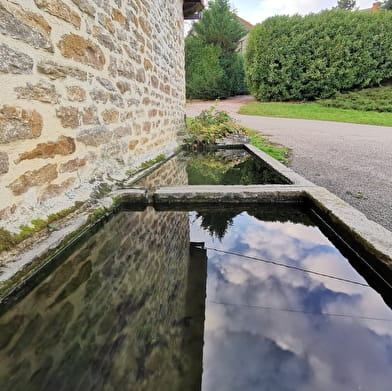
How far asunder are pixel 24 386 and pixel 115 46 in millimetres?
2688

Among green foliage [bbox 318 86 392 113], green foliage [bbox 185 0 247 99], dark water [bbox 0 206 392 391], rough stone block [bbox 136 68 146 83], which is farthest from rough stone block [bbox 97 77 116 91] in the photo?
green foliage [bbox 185 0 247 99]

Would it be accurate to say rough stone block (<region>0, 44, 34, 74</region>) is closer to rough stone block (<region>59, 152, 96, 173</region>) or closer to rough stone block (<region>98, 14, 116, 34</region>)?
rough stone block (<region>59, 152, 96, 173</region>)

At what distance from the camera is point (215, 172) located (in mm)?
3334

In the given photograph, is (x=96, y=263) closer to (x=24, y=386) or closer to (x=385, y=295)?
(x=24, y=386)

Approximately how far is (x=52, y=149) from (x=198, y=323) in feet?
4.62

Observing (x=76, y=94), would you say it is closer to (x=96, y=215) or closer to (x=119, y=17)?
(x=96, y=215)

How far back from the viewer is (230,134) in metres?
5.75

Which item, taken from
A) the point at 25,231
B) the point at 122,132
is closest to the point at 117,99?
the point at 122,132

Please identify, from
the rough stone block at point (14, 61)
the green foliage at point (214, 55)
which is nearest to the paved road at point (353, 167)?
the rough stone block at point (14, 61)

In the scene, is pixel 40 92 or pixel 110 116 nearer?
pixel 40 92

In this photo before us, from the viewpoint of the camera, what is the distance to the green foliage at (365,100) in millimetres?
11875

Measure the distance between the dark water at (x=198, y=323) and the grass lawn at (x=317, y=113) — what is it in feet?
33.2

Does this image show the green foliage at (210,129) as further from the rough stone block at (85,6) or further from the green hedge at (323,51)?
the green hedge at (323,51)

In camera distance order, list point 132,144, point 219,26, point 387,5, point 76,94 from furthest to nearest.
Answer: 1. point 387,5
2. point 219,26
3. point 132,144
4. point 76,94
